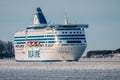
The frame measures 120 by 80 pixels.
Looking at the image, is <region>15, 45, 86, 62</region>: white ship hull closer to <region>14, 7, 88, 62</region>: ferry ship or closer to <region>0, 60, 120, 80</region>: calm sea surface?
<region>14, 7, 88, 62</region>: ferry ship

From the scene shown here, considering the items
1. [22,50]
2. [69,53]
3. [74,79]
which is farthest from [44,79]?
[22,50]

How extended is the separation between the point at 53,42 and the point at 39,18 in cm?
1503

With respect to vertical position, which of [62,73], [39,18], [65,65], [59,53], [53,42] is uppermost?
[39,18]

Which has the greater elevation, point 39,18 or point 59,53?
point 39,18

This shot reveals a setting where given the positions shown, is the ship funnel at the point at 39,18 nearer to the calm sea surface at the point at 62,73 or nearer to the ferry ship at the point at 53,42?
the ferry ship at the point at 53,42

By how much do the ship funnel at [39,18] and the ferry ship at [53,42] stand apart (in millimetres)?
3569

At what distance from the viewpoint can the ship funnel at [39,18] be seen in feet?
532

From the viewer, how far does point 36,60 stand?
152 m

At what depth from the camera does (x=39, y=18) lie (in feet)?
538

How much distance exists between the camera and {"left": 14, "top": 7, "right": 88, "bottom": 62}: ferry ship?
483 ft

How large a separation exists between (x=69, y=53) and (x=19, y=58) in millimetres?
16172

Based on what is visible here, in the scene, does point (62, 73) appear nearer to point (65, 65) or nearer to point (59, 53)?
point (65, 65)

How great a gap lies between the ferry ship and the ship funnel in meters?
3.57

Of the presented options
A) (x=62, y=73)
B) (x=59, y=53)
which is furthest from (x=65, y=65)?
(x=62, y=73)
